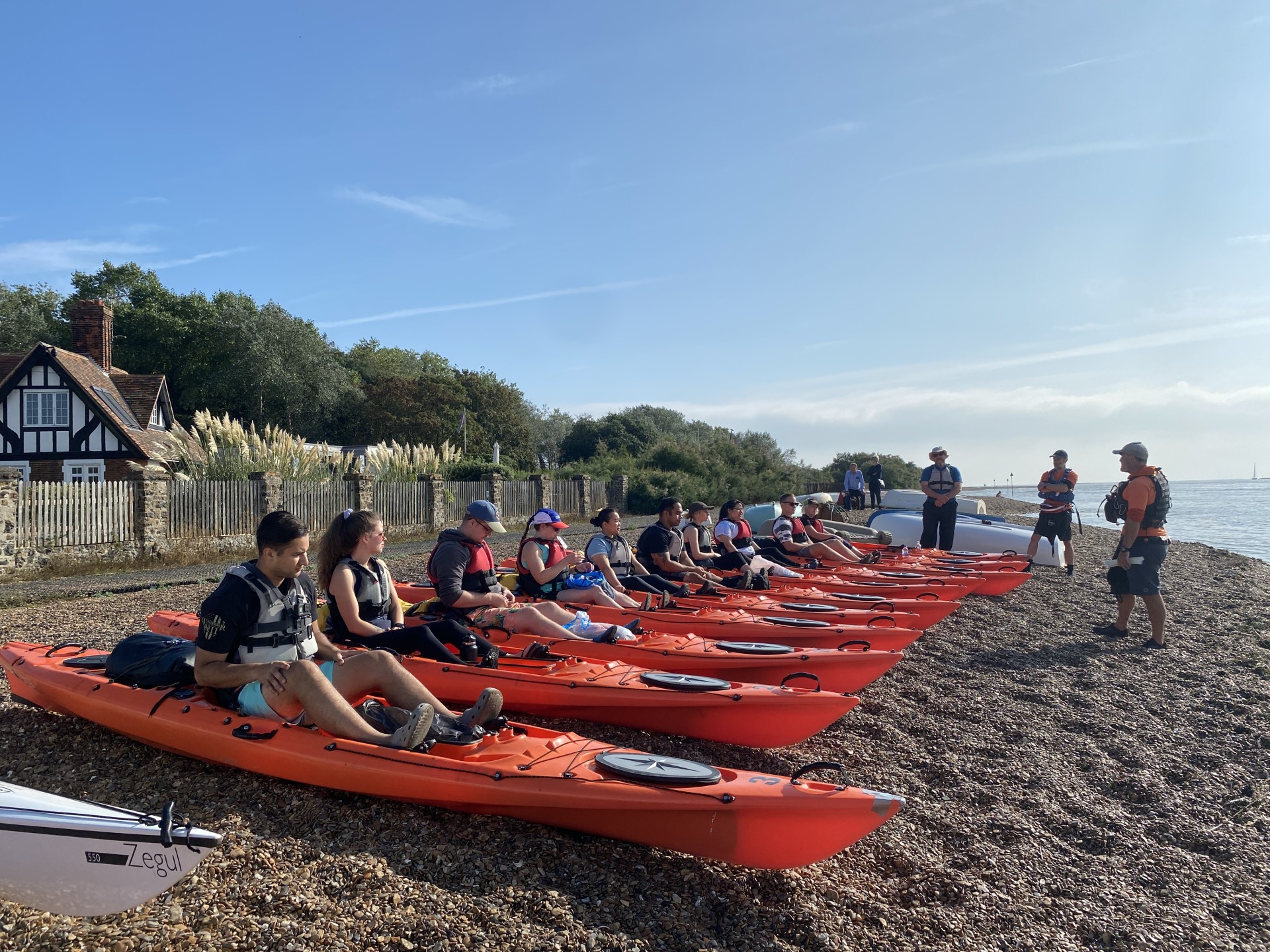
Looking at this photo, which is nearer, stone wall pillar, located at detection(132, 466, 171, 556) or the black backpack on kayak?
the black backpack on kayak

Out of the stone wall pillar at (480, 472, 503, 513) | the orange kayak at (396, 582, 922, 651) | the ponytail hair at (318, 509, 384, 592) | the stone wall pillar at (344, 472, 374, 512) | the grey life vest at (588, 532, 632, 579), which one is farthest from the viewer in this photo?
the stone wall pillar at (480, 472, 503, 513)

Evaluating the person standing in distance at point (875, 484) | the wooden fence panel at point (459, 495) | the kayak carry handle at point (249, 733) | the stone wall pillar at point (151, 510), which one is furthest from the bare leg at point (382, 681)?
the person standing in distance at point (875, 484)

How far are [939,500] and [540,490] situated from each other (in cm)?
1358

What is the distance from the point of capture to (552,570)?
648 centimetres

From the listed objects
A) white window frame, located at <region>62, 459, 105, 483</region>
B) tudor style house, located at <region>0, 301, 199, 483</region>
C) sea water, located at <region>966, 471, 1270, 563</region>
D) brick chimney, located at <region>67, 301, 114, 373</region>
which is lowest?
sea water, located at <region>966, 471, 1270, 563</region>

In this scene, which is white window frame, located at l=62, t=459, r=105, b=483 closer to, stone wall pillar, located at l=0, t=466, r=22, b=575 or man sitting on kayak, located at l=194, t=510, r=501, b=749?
stone wall pillar, located at l=0, t=466, r=22, b=575

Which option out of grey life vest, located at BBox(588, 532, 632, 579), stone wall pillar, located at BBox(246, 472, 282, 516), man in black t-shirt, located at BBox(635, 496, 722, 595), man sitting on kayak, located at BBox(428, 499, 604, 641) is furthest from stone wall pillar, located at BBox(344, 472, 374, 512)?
man sitting on kayak, located at BBox(428, 499, 604, 641)

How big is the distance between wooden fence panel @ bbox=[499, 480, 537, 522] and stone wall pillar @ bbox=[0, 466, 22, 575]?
11103 millimetres

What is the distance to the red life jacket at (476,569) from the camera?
18.8ft

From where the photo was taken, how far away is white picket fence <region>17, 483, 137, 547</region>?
12.1 metres

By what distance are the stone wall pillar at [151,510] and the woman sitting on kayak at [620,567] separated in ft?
32.4

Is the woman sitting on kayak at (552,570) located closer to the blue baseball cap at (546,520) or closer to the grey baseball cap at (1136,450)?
the blue baseball cap at (546,520)

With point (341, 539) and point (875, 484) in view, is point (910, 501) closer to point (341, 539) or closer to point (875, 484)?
point (875, 484)

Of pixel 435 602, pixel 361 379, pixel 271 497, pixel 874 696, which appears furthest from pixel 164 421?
pixel 874 696
